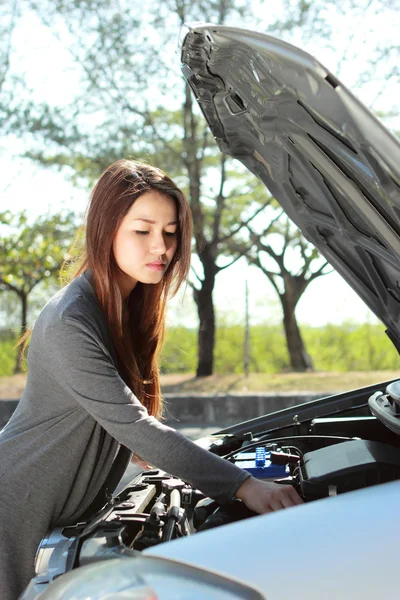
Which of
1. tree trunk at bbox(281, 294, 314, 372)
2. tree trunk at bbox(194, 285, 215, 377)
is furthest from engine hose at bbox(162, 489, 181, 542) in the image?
tree trunk at bbox(281, 294, 314, 372)

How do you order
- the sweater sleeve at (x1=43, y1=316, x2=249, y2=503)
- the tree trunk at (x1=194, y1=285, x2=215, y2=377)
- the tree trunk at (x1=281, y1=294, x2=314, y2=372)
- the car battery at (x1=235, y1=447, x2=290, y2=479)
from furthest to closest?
the tree trunk at (x1=281, y1=294, x2=314, y2=372), the tree trunk at (x1=194, y1=285, x2=215, y2=377), the car battery at (x1=235, y1=447, x2=290, y2=479), the sweater sleeve at (x1=43, y1=316, x2=249, y2=503)

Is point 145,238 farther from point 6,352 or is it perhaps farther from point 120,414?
point 6,352

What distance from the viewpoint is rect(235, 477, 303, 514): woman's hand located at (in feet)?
5.16

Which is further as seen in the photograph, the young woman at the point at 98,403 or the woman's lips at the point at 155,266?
the woman's lips at the point at 155,266

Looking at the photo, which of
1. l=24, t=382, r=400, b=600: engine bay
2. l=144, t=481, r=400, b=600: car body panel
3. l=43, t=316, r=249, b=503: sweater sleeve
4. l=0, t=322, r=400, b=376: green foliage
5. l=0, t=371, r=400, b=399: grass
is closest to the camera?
l=144, t=481, r=400, b=600: car body panel

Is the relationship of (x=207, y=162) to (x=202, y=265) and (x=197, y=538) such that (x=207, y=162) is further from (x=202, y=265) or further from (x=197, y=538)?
(x=197, y=538)

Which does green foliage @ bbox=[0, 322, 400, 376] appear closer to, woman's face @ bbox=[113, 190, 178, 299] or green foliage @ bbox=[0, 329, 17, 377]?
green foliage @ bbox=[0, 329, 17, 377]

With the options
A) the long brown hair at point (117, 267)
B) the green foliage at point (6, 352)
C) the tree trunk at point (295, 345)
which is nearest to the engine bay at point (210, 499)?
the long brown hair at point (117, 267)

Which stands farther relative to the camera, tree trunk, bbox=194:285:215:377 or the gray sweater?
tree trunk, bbox=194:285:215:377

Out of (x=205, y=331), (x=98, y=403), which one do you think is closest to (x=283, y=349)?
(x=205, y=331)

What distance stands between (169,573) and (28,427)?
882mm

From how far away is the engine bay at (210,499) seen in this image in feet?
4.84

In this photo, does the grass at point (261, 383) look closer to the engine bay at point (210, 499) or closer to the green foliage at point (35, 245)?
the green foliage at point (35, 245)

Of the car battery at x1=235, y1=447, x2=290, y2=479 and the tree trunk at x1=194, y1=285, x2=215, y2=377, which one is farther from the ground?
the tree trunk at x1=194, y1=285, x2=215, y2=377
